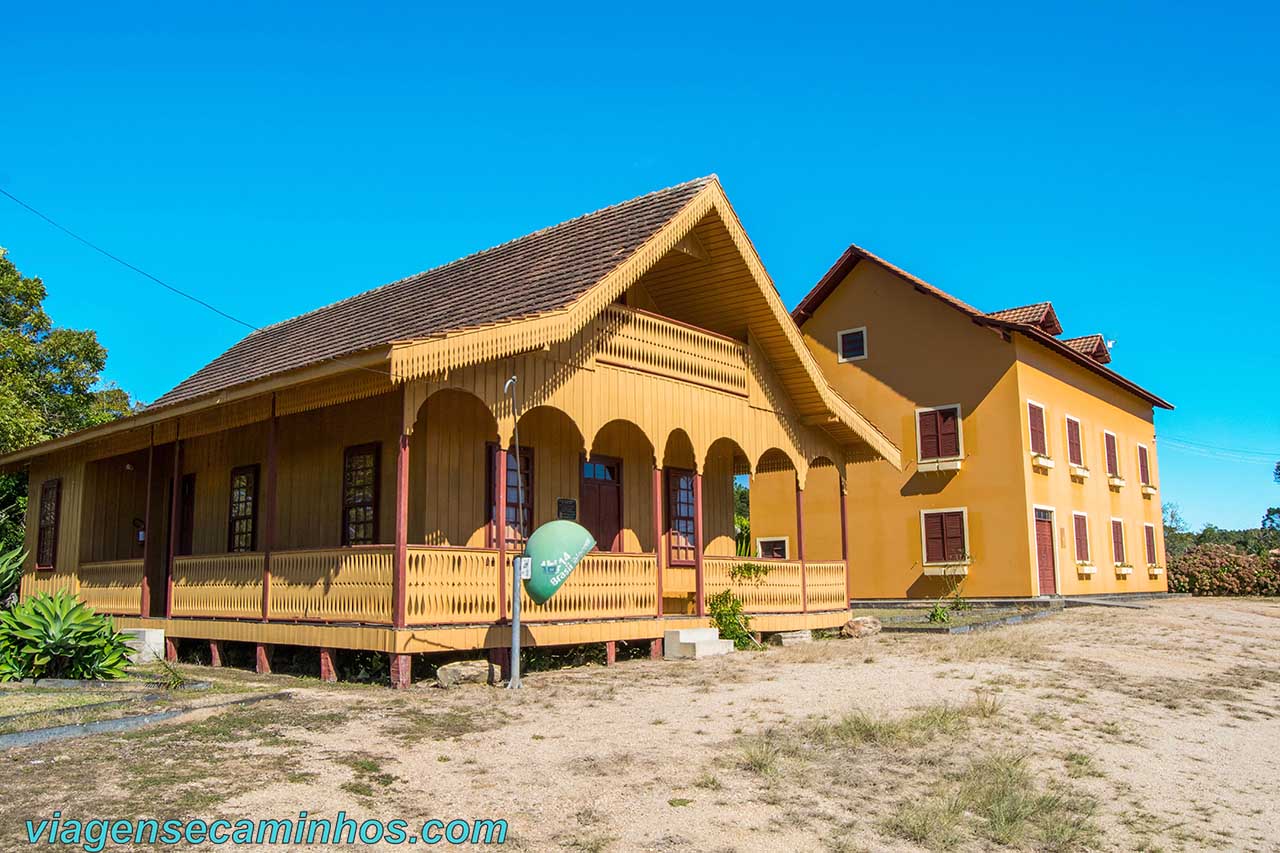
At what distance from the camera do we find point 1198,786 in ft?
27.1

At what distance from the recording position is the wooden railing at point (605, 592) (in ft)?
45.0

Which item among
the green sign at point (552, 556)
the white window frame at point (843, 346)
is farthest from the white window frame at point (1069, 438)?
the green sign at point (552, 556)

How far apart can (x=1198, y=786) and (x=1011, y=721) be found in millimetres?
2005

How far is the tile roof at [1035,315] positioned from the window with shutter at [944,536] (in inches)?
215

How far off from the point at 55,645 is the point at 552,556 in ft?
17.7

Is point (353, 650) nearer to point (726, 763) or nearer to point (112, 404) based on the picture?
point (726, 763)

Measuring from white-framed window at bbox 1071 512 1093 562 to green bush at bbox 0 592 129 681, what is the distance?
80.5 ft

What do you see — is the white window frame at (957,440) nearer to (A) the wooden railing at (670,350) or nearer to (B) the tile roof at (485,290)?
(A) the wooden railing at (670,350)

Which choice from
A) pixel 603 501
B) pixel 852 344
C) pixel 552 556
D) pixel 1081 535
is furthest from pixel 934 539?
pixel 552 556

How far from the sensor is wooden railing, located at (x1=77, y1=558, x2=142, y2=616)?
57.1 ft

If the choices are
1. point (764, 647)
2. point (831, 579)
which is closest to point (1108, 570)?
point (831, 579)

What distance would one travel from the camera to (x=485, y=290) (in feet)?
51.9

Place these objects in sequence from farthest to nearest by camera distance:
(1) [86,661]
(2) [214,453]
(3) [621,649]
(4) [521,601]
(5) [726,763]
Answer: (2) [214,453] < (3) [621,649] < (4) [521,601] < (1) [86,661] < (5) [726,763]

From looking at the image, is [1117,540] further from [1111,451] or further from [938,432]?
[938,432]
